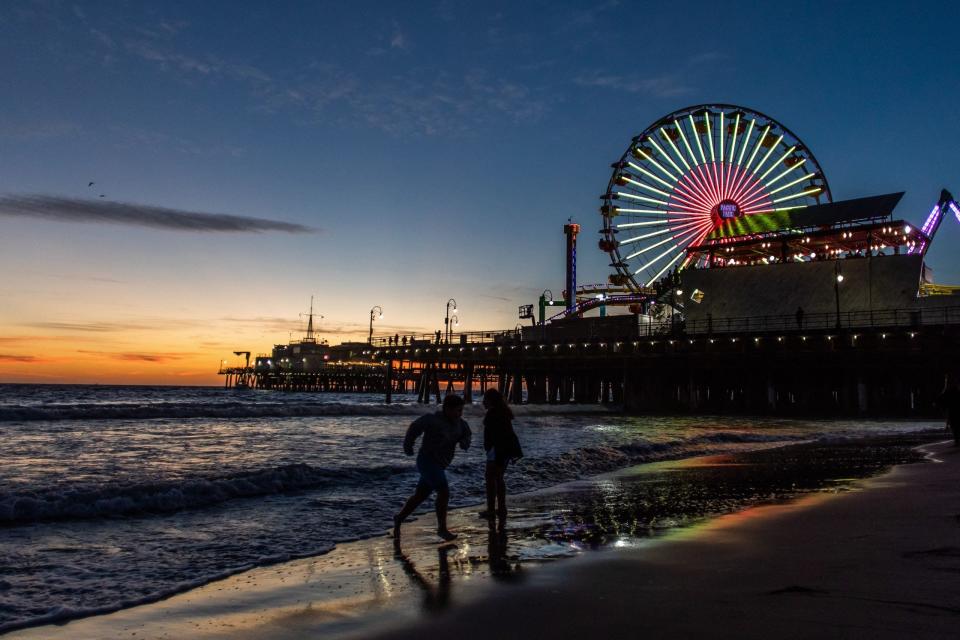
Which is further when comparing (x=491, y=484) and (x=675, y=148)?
(x=675, y=148)

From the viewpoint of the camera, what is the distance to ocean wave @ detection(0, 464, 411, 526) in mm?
9289

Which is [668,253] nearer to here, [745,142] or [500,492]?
[745,142]

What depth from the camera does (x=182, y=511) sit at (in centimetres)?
997

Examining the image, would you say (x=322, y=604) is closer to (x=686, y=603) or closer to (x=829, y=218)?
(x=686, y=603)

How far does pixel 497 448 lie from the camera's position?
30.3ft

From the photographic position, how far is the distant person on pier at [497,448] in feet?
29.9

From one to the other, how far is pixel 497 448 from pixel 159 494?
17.3 feet

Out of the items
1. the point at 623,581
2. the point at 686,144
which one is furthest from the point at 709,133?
the point at 623,581

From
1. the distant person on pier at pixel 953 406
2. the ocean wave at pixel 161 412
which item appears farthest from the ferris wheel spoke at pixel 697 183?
the distant person on pier at pixel 953 406

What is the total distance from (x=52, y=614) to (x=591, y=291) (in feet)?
325

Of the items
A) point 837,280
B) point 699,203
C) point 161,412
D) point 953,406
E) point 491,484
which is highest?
point 699,203

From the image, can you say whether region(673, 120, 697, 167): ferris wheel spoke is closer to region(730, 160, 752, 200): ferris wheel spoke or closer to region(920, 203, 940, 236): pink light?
region(730, 160, 752, 200): ferris wheel spoke

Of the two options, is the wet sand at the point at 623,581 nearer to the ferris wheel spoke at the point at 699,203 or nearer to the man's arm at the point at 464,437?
the man's arm at the point at 464,437

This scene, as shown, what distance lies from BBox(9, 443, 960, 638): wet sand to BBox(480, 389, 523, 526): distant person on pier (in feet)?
1.14
